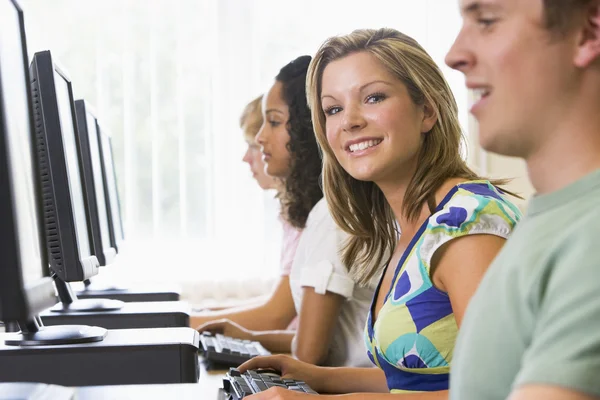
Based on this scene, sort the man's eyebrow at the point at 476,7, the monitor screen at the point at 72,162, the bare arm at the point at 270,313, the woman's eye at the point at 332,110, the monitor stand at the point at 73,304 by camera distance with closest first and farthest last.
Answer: the man's eyebrow at the point at 476,7 < the monitor screen at the point at 72,162 < the woman's eye at the point at 332,110 < the monitor stand at the point at 73,304 < the bare arm at the point at 270,313

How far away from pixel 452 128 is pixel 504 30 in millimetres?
759

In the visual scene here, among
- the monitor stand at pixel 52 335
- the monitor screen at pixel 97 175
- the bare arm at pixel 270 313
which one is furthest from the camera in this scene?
the bare arm at pixel 270 313

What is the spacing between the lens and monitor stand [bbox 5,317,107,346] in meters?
1.11

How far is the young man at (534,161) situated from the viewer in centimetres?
47

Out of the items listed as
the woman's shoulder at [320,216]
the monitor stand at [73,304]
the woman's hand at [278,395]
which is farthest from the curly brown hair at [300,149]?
the woman's hand at [278,395]

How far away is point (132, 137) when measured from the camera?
3.35m

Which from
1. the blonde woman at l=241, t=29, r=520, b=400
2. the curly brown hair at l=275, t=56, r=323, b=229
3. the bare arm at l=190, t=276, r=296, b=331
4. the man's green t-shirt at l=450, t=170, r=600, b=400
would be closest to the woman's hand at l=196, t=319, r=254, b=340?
the bare arm at l=190, t=276, r=296, b=331

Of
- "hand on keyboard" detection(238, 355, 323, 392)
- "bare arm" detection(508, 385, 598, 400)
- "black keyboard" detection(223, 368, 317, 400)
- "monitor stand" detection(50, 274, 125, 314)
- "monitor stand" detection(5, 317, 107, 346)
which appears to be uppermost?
"bare arm" detection(508, 385, 598, 400)

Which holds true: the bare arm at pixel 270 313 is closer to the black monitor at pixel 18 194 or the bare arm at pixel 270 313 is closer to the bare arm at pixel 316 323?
the bare arm at pixel 316 323

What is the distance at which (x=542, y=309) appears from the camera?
1.54ft

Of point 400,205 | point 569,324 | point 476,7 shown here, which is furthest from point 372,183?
point 569,324

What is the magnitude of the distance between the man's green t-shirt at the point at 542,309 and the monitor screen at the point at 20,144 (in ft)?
1.63

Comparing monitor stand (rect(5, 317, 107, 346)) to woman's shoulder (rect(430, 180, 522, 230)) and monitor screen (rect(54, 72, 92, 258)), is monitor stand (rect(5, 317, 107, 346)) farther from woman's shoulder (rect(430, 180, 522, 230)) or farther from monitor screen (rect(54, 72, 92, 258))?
woman's shoulder (rect(430, 180, 522, 230))

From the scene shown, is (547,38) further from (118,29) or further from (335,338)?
(118,29)
